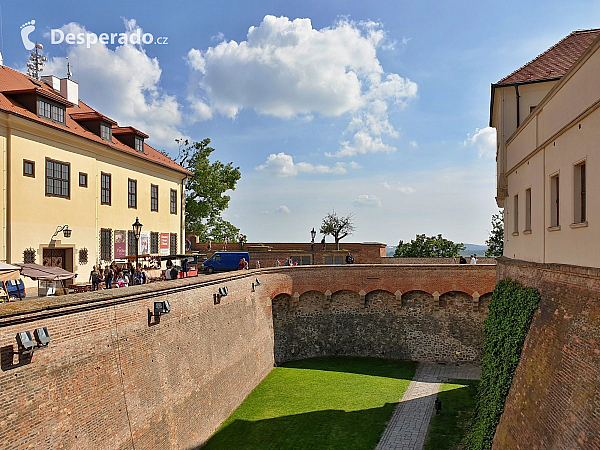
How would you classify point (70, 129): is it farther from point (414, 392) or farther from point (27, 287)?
point (414, 392)

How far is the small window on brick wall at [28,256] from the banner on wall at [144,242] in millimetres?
7693

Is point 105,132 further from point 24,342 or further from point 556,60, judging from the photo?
point 556,60

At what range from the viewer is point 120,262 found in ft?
80.0

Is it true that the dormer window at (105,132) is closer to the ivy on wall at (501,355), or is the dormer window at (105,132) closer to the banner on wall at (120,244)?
the banner on wall at (120,244)

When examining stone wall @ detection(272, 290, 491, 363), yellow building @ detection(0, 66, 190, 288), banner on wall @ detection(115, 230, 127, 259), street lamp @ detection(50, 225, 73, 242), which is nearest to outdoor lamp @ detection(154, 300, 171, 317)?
yellow building @ detection(0, 66, 190, 288)

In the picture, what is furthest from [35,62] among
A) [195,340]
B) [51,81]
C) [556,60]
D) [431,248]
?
[431,248]

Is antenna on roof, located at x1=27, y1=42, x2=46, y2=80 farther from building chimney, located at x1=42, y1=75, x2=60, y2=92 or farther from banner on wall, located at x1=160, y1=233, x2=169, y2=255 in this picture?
banner on wall, located at x1=160, y1=233, x2=169, y2=255

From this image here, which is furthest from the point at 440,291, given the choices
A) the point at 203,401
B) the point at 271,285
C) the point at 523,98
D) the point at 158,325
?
the point at 158,325

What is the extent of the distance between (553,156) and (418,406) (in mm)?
11841

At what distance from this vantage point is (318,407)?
1888 cm

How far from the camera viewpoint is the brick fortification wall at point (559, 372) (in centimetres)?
823

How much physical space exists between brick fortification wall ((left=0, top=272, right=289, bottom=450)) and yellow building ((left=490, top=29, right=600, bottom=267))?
1044 centimetres

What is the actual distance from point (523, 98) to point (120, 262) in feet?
64.6

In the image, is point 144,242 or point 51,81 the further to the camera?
point 144,242
